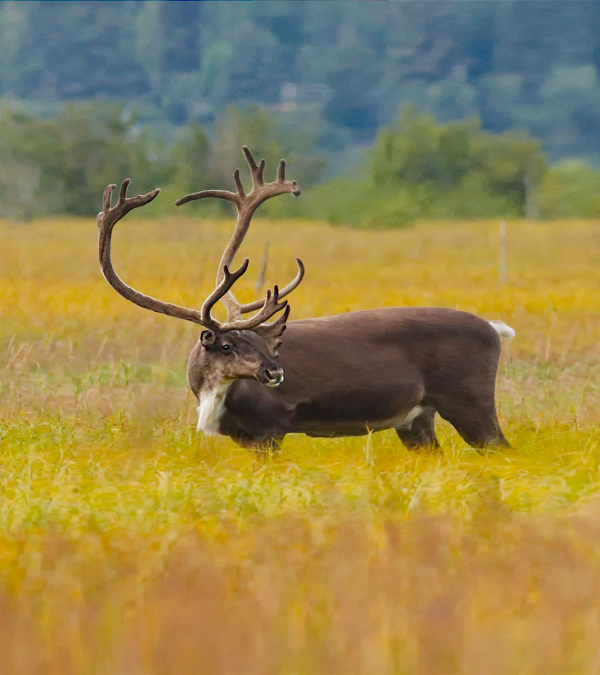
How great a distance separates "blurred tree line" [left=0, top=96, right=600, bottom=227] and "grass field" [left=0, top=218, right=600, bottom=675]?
73.8ft

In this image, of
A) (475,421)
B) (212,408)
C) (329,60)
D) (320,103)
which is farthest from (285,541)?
(329,60)

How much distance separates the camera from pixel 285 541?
17.4 feet

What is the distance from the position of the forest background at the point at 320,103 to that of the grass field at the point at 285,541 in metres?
22.1

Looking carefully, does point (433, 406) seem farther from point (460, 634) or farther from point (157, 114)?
point (157, 114)

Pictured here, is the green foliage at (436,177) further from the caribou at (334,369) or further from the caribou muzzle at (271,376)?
the caribou muzzle at (271,376)

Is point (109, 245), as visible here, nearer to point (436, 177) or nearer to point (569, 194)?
point (569, 194)

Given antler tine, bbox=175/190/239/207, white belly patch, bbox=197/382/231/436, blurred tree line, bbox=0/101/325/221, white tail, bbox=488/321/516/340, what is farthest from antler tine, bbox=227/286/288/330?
blurred tree line, bbox=0/101/325/221

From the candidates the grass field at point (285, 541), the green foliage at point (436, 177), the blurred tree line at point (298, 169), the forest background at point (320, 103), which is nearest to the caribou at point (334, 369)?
the grass field at point (285, 541)

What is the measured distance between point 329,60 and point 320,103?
507 inches

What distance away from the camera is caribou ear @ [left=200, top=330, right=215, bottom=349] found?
23.0 ft

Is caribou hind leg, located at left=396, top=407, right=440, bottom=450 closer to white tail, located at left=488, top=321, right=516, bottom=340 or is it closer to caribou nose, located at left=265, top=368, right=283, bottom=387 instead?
white tail, located at left=488, top=321, right=516, bottom=340

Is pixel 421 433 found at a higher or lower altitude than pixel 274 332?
lower

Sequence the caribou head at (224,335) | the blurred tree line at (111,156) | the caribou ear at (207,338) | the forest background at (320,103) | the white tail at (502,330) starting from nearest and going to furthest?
1. the caribou head at (224,335)
2. the caribou ear at (207,338)
3. the white tail at (502,330)
4. the blurred tree line at (111,156)
5. the forest background at (320,103)

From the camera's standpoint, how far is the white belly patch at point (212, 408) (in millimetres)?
7074
